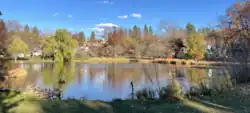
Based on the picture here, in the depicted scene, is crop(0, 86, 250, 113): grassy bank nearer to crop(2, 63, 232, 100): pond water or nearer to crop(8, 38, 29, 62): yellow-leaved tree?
crop(2, 63, 232, 100): pond water

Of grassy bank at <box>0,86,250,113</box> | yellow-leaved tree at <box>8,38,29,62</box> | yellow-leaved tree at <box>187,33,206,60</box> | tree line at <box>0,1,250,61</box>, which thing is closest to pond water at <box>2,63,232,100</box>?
grassy bank at <box>0,86,250,113</box>

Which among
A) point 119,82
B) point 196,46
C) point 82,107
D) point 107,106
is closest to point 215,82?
point 107,106

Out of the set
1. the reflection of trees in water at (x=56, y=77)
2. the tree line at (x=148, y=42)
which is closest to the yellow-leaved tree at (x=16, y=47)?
the tree line at (x=148, y=42)

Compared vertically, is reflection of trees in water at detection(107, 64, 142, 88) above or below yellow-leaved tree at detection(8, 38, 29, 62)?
below

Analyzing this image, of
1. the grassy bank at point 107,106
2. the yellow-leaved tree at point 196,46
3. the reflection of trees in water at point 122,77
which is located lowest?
the reflection of trees in water at point 122,77

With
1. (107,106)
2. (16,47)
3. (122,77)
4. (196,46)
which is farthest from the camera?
(16,47)

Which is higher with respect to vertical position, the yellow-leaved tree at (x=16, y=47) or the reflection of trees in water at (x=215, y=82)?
the yellow-leaved tree at (x=16, y=47)

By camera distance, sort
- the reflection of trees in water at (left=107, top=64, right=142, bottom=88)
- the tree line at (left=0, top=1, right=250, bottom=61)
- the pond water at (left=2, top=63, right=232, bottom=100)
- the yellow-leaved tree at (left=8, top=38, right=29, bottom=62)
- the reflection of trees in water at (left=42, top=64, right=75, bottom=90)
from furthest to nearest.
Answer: the yellow-leaved tree at (left=8, top=38, right=29, bottom=62) < the tree line at (left=0, top=1, right=250, bottom=61) < the reflection of trees in water at (left=107, top=64, right=142, bottom=88) < the reflection of trees in water at (left=42, top=64, right=75, bottom=90) < the pond water at (left=2, top=63, right=232, bottom=100)

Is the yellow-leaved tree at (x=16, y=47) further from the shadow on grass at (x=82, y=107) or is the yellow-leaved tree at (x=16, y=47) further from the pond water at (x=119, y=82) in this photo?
the shadow on grass at (x=82, y=107)

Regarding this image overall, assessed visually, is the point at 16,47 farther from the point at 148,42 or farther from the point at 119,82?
the point at 119,82

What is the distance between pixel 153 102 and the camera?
5984 millimetres

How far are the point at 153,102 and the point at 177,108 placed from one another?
0.90 metres

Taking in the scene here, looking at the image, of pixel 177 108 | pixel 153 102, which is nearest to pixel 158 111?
pixel 177 108

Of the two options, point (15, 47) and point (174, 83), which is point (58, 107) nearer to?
point (174, 83)
